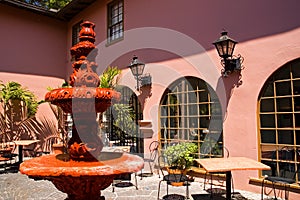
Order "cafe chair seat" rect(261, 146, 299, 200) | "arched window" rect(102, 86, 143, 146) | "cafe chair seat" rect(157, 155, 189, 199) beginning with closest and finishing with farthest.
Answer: "cafe chair seat" rect(157, 155, 189, 199) < "cafe chair seat" rect(261, 146, 299, 200) < "arched window" rect(102, 86, 143, 146)

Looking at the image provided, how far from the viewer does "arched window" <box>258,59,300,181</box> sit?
163 inches

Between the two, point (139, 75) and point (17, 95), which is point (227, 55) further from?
point (17, 95)

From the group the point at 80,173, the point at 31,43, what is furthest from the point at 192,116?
the point at 31,43

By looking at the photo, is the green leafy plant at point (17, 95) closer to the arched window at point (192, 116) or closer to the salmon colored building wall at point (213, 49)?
the salmon colored building wall at point (213, 49)

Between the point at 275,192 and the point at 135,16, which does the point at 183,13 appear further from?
the point at 275,192

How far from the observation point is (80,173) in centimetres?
178

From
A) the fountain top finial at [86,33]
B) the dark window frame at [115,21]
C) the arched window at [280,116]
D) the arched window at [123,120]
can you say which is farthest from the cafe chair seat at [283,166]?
the dark window frame at [115,21]

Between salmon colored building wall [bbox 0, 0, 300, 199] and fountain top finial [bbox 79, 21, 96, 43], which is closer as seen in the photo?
fountain top finial [bbox 79, 21, 96, 43]

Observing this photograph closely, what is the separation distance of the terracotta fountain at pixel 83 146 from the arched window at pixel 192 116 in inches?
133

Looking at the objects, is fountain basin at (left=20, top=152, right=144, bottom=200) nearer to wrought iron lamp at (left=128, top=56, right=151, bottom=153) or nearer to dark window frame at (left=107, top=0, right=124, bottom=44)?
wrought iron lamp at (left=128, top=56, right=151, bottom=153)

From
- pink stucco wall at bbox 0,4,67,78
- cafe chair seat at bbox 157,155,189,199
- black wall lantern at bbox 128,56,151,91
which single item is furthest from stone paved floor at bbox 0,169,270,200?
pink stucco wall at bbox 0,4,67,78

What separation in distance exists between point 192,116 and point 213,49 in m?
1.60

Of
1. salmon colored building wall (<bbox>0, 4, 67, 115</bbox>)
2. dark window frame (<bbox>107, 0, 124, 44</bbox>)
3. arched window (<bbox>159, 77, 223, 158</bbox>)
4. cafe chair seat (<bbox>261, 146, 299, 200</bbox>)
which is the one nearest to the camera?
cafe chair seat (<bbox>261, 146, 299, 200</bbox>)

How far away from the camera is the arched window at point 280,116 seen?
13.6 ft
